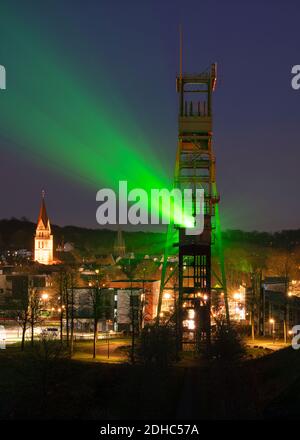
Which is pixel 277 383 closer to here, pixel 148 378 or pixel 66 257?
pixel 148 378

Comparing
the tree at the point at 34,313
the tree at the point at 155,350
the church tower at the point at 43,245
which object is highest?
the church tower at the point at 43,245

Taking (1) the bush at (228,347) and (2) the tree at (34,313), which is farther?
(2) the tree at (34,313)

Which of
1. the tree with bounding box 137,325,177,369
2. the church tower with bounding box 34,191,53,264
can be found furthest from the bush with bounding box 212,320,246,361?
the church tower with bounding box 34,191,53,264

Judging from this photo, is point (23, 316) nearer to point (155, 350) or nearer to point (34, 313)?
point (34, 313)

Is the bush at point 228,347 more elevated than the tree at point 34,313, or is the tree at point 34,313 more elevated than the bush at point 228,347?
the tree at point 34,313

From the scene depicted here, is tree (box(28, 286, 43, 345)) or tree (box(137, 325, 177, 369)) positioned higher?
tree (box(28, 286, 43, 345))

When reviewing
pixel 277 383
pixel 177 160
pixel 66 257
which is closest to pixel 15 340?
pixel 177 160

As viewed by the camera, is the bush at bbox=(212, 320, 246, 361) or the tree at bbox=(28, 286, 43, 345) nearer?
the bush at bbox=(212, 320, 246, 361)

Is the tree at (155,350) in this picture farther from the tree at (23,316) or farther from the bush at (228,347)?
the tree at (23,316)

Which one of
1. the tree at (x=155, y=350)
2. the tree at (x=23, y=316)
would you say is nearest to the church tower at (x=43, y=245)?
the tree at (x=23, y=316)

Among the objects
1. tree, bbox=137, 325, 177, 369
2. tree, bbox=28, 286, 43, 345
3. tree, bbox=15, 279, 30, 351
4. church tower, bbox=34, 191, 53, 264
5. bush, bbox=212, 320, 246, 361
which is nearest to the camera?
tree, bbox=137, 325, 177, 369

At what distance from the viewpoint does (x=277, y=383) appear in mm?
25984

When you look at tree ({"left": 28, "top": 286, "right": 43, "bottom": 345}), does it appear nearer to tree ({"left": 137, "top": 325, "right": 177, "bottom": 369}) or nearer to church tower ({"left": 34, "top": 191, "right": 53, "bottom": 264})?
tree ({"left": 137, "top": 325, "right": 177, "bottom": 369})
